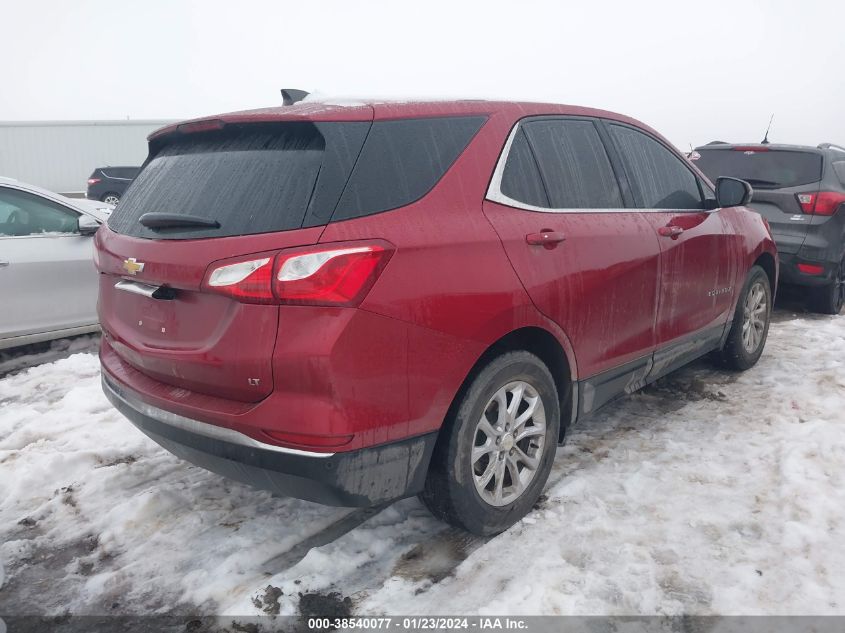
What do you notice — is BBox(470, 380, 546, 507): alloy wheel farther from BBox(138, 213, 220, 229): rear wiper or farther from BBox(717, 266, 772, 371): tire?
BBox(717, 266, 772, 371): tire

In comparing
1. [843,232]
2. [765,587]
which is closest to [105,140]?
[843,232]

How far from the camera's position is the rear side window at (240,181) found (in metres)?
2.18

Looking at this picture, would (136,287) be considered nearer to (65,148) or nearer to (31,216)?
(31,216)

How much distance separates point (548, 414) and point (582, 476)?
58cm

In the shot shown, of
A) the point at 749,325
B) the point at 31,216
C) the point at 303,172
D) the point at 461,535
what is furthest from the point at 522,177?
the point at 31,216

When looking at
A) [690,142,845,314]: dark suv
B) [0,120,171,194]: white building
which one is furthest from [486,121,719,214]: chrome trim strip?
[0,120,171,194]: white building

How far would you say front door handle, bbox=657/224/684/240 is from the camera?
351 cm

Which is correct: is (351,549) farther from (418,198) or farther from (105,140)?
(105,140)

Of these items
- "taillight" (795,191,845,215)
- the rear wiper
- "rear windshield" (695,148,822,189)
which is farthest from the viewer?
"rear windshield" (695,148,822,189)

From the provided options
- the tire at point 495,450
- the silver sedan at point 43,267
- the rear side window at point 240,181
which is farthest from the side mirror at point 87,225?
the tire at point 495,450

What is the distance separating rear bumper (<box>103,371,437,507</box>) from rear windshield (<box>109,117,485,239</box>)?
0.70m

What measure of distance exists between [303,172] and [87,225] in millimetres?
3962

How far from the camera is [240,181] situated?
233 centimetres

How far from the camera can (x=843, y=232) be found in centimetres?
628
